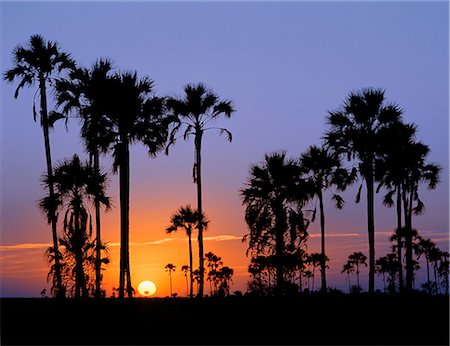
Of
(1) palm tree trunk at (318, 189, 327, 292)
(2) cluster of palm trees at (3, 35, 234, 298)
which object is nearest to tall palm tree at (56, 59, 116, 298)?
(2) cluster of palm trees at (3, 35, 234, 298)

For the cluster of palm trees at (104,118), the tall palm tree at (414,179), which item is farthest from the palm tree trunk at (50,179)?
the tall palm tree at (414,179)

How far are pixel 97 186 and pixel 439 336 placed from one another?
923 inches

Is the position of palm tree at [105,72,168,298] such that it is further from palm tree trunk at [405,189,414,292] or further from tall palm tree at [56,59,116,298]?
palm tree trunk at [405,189,414,292]

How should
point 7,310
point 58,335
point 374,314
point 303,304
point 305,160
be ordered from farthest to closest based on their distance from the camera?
point 305,160 < point 303,304 < point 7,310 < point 374,314 < point 58,335

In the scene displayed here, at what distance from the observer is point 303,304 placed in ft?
92.4

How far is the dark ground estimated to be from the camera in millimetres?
18875

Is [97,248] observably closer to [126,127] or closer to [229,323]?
[126,127]

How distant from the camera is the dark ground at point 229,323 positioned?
18.9 metres

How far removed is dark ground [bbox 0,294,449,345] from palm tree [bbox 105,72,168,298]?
464 centimetres

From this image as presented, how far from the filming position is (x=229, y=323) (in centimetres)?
2198

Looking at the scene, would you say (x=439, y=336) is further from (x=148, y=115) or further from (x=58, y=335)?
(x=148, y=115)

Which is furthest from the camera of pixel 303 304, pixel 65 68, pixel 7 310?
pixel 65 68

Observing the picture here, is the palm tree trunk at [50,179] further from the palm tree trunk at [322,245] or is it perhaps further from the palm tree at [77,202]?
the palm tree trunk at [322,245]

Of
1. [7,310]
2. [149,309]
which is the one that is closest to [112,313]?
[149,309]
